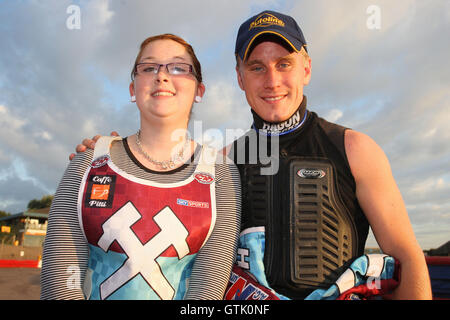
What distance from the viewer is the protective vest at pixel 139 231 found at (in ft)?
7.68

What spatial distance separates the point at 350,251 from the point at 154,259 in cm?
154

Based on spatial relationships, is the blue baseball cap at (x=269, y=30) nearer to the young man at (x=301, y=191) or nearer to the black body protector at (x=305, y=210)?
the young man at (x=301, y=191)

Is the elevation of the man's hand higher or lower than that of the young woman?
higher

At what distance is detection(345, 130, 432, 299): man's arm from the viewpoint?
→ 245 cm

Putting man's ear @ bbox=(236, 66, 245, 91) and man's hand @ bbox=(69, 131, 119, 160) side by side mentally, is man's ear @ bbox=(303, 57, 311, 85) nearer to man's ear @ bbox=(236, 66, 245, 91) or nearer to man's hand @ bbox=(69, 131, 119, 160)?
man's ear @ bbox=(236, 66, 245, 91)

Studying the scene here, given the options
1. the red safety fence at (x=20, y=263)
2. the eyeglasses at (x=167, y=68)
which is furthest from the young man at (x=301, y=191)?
the red safety fence at (x=20, y=263)

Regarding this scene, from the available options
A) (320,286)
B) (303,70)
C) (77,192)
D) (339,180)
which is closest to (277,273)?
(320,286)

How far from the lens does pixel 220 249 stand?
2555 mm

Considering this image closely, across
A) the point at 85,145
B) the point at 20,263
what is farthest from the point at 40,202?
the point at 85,145

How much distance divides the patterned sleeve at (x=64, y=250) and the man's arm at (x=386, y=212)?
2.24 meters

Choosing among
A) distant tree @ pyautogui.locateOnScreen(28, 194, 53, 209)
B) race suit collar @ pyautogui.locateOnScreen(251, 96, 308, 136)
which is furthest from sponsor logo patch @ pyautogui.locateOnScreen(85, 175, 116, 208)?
distant tree @ pyautogui.locateOnScreen(28, 194, 53, 209)

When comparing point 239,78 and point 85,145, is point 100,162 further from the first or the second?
point 239,78

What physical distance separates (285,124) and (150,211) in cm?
144
